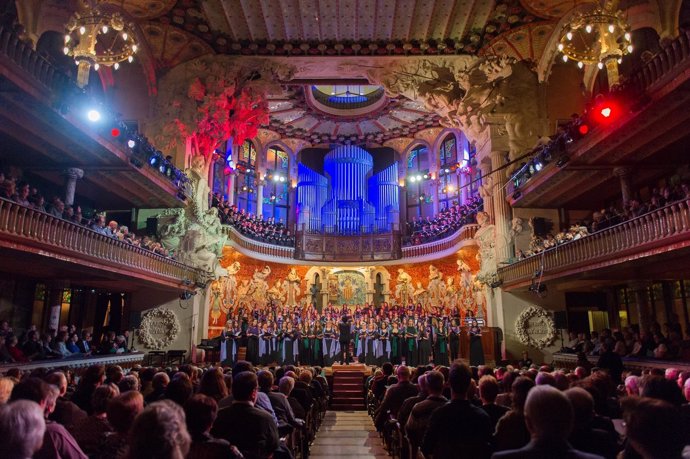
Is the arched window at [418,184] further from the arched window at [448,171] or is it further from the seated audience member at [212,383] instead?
the seated audience member at [212,383]

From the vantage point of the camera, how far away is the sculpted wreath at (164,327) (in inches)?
640

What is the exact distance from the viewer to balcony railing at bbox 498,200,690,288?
8133mm

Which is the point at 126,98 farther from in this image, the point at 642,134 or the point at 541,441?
the point at 541,441

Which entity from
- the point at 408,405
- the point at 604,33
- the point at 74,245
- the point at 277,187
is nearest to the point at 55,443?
the point at 408,405

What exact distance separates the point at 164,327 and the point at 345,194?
12731 millimetres

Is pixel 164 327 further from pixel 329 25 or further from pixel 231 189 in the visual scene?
pixel 329 25

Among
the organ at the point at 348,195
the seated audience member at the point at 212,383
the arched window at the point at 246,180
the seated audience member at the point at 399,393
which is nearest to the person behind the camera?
the seated audience member at the point at 212,383

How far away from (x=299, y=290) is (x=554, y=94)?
14.2 m

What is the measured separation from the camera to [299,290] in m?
24.0

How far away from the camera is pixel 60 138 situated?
11.0 metres

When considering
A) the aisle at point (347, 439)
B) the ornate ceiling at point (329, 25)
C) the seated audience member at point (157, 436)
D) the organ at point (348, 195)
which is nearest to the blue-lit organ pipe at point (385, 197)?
the organ at point (348, 195)

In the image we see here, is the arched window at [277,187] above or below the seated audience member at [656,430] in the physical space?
above

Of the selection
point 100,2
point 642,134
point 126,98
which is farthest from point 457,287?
point 100,2

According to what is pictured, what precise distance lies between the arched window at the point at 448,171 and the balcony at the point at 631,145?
810 centimetres
